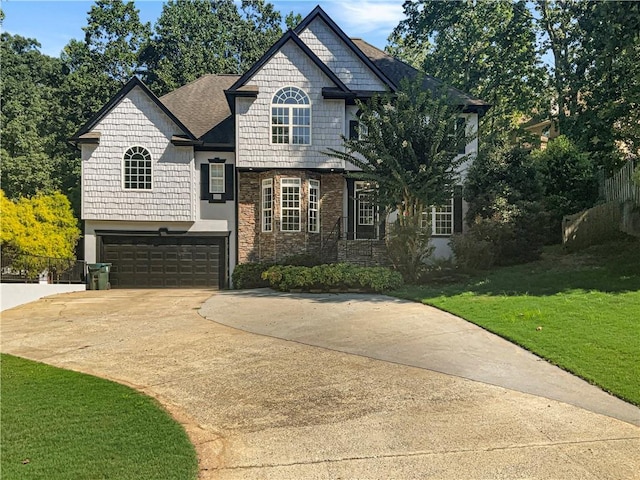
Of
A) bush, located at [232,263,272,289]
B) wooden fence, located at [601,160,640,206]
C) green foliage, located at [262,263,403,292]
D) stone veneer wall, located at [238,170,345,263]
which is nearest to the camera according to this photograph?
green foliage, located at [262,263,403,292]

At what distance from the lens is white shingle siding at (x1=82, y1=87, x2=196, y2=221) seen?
2262 centimetres

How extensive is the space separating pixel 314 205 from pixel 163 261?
6899 mm

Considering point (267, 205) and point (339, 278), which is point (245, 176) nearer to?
point (267, 205)

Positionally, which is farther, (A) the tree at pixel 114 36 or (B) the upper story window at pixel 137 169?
(A) the tree at pixel 114 36

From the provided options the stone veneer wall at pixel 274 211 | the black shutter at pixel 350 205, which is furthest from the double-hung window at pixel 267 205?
the black shutter at pixel 350 205

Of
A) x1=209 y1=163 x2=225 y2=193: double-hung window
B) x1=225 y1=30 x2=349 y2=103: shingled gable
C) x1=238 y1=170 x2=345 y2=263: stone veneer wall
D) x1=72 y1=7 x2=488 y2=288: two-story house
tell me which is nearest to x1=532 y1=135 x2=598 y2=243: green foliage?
x1=72 y1=7 x2=488 y2=288: two-story house

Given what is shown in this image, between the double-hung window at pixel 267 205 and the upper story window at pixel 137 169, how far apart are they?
4890 mm

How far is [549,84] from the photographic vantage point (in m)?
30.2

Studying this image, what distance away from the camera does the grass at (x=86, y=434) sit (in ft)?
17.6

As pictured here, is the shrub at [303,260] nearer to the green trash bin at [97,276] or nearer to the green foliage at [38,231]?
the green trash bin at [97,276]

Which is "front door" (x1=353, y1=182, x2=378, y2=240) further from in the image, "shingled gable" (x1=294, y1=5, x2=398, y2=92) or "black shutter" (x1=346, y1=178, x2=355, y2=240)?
"shingled gable" (x1=294, y1=5, x2=398, y2=92)

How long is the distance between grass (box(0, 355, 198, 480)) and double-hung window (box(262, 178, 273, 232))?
14183 millimetres

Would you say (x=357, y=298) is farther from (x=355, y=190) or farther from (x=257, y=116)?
(x=257, y=116)

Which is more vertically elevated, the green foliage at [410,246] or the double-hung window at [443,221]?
the double-hung window at [443,221]
